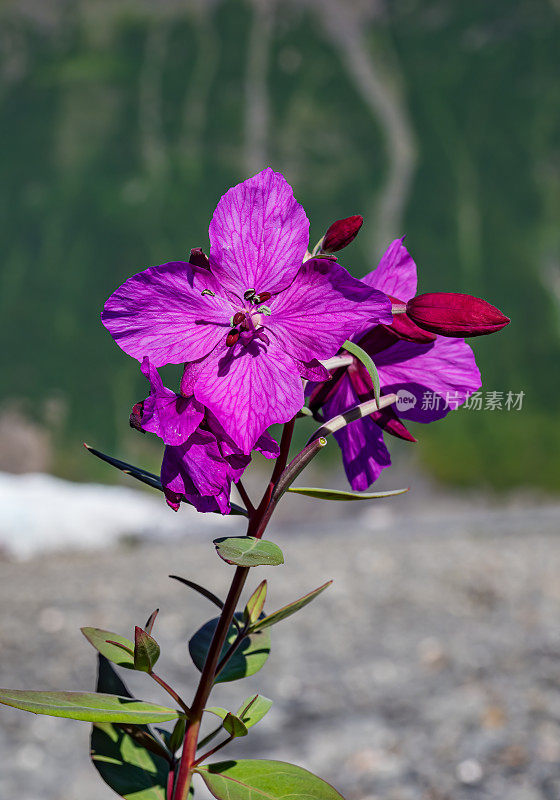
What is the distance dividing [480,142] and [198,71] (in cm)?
146

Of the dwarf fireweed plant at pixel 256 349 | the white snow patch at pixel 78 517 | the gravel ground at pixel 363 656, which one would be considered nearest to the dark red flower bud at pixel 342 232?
the dwarf fireweed plant at pixel 256 349

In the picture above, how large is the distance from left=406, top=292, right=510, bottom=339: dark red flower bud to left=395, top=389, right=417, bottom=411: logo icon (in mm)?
66

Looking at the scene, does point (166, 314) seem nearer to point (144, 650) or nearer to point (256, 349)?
point (256, 349)

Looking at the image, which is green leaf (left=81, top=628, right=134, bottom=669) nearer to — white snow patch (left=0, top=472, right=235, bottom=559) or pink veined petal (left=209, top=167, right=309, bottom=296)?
pink veined petal (left=209, top=167, right=309, bottom=296)

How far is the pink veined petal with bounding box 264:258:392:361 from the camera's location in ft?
1.27

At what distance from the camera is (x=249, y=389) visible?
391 millimetres

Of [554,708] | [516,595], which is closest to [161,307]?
[554,708]

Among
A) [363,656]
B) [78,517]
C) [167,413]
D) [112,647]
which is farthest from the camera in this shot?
[78,517]

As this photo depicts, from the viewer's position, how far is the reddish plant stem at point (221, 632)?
448 mm

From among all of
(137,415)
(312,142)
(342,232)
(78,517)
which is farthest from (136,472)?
(312,142)

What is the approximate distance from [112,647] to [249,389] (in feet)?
0.70

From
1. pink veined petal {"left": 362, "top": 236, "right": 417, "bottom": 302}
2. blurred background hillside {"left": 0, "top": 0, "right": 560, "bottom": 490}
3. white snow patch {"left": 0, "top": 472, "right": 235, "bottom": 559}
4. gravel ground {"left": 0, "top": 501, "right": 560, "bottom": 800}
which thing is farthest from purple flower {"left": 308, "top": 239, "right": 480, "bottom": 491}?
blurred background hillside {"left": 0, "top": 0, "right": 560, "bottom": 490}

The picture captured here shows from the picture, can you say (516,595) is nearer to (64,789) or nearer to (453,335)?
(64,789)

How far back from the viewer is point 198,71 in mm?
3889
